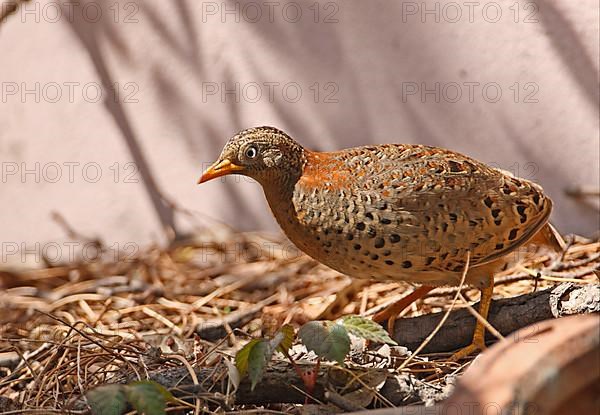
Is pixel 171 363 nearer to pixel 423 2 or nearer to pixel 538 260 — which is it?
pixel 538 260

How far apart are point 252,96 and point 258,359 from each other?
1.94 metres

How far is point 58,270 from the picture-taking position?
3949 millimetres

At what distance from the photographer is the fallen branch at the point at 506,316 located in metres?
2.46

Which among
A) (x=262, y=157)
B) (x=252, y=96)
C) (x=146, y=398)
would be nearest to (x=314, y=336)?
(x=146, y=398)

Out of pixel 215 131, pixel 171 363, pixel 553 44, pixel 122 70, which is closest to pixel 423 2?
pixel 553 44

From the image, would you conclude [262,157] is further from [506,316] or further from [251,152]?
[506,316]

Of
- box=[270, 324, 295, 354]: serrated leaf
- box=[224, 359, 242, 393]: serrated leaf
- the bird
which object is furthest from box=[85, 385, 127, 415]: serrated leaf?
the bird

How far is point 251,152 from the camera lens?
253 centimetres

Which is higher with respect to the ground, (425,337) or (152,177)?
(152,177)

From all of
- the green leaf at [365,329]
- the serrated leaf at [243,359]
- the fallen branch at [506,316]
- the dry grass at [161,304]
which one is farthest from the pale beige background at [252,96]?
the serrated leaf at [243,359]

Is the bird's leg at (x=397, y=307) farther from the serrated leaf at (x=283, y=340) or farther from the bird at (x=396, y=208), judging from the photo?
the serrated leaf at (x=283, y=340)

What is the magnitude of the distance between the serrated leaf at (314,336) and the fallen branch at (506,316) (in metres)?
0.61

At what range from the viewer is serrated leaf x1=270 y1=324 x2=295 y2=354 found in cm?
206

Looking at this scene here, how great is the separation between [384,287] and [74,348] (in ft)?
4.20
